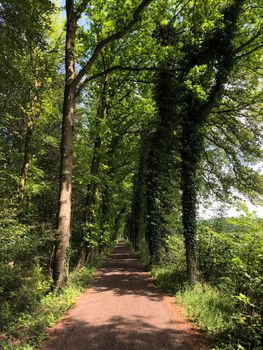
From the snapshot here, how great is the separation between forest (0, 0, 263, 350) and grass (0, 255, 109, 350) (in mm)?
38

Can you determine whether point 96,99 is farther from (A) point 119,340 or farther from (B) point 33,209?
(A) point 119,340

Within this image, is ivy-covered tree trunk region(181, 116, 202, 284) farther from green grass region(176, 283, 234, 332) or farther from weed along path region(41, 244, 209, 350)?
weed along path region(41, 244, 209, 350)

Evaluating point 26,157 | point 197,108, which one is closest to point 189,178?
point 197,108

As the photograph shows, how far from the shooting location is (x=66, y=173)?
32.9 ft

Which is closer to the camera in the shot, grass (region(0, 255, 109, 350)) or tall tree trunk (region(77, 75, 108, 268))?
grass (region(0, 255, 109, 350))

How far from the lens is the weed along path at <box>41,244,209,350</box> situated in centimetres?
582

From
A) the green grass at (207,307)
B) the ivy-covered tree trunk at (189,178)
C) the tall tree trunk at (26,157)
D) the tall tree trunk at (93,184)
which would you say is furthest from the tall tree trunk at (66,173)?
the tall tree trunk at (26,157)

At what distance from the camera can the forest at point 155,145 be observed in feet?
23.6

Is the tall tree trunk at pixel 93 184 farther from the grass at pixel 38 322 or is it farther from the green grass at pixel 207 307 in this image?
the green grass at pixel 207 307

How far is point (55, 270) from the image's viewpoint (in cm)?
948

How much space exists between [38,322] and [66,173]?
4686 millimetres

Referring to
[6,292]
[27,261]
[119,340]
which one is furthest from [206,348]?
[27,261]

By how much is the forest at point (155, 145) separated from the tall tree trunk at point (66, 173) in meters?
0.04

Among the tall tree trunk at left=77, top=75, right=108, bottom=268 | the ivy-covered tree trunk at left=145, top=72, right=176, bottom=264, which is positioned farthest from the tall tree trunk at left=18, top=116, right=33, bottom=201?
the ivy-covered tree trunk at left=145, top=72, right=176, bottom=264
